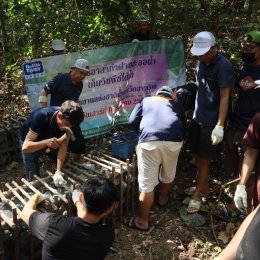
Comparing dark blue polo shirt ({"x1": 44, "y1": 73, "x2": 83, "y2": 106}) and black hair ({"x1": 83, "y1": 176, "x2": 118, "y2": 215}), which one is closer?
black hair ({"x1": 83, "y1": 176, "x2": 118, "y2": 215})

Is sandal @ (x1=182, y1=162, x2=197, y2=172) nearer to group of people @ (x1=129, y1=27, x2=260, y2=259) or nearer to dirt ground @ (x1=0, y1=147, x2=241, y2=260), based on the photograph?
dirt ground @ (x1=0, y1=147, x2=241, y2=260)

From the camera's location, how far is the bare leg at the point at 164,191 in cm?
455

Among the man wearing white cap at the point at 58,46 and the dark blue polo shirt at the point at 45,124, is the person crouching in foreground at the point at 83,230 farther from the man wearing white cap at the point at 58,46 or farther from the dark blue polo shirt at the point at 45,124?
the man wearing white cap at the point at 58,46

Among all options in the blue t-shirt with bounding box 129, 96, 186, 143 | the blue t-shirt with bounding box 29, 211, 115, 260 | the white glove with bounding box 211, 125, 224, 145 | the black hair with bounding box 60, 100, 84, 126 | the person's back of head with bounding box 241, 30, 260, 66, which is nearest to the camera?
the blue t-shirt with bounding box 29, 211, 115, 260

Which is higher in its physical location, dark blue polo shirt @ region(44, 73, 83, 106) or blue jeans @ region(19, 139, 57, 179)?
Result: dark blue polo shirt @ region(44, 73, 83, 106)

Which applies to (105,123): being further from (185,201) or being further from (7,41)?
(7,41)

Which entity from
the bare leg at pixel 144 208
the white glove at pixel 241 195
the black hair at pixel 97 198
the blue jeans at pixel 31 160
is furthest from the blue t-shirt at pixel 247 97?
the black hair at pixel 97 198

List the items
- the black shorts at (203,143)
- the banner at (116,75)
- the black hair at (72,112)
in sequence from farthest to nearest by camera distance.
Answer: the banner at (116,75) → the black shorts at (203,143) → the black hair at (72,112)

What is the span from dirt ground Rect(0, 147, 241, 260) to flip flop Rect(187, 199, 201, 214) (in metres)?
0.14

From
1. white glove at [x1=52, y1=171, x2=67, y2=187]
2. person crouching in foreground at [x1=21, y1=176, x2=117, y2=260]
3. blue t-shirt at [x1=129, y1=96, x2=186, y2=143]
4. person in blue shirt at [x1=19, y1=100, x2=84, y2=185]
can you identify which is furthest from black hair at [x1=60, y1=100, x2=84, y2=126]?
person crouching in foreground at [x1=21, y1=176, x2=117, y2=260]

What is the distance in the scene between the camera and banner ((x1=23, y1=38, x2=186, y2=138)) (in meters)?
5.42

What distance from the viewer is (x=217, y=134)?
4.25 metres

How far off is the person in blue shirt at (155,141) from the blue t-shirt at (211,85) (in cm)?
36

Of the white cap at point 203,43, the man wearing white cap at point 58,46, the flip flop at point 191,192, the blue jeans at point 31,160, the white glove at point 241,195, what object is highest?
the white cap at point 203,43
